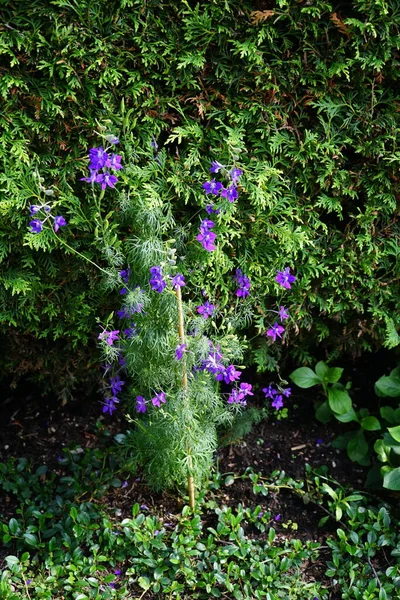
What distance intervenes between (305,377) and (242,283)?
0.74 m

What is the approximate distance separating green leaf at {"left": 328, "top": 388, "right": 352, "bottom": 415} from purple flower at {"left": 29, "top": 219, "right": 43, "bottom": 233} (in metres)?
1.67

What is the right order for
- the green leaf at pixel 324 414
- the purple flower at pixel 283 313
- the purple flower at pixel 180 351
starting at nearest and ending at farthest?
1. the purple flower at pixel 180 351
2. the purple flower at pixel 283 313
3. the green leaf at pixel 324 414

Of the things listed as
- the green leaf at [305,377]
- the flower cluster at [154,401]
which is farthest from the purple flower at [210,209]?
the green leaf at [305,377]

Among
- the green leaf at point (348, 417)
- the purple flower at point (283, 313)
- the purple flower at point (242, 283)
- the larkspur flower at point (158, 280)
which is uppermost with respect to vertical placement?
the larkspur flower at point (158, 280)

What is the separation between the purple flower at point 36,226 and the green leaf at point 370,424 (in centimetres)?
181

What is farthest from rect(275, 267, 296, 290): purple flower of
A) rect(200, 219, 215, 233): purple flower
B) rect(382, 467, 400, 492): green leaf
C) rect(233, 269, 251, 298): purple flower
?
rect(382, 467, 400, 492): green leaf

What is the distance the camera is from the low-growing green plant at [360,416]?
127 inches

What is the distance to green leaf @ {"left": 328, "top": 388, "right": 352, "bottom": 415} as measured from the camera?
11.0ft

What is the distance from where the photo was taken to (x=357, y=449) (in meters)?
3.33

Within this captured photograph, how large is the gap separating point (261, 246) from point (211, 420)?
0.78 metres

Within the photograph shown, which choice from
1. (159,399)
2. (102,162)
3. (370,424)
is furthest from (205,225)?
(370,424)

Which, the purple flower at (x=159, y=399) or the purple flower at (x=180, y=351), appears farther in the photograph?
the purple flower at (x=159, y=399)

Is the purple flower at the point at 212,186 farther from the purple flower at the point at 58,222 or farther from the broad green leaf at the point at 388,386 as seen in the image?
the broad green leaf at the point at 388,386

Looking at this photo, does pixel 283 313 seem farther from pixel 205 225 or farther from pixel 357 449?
pixel 357 449
